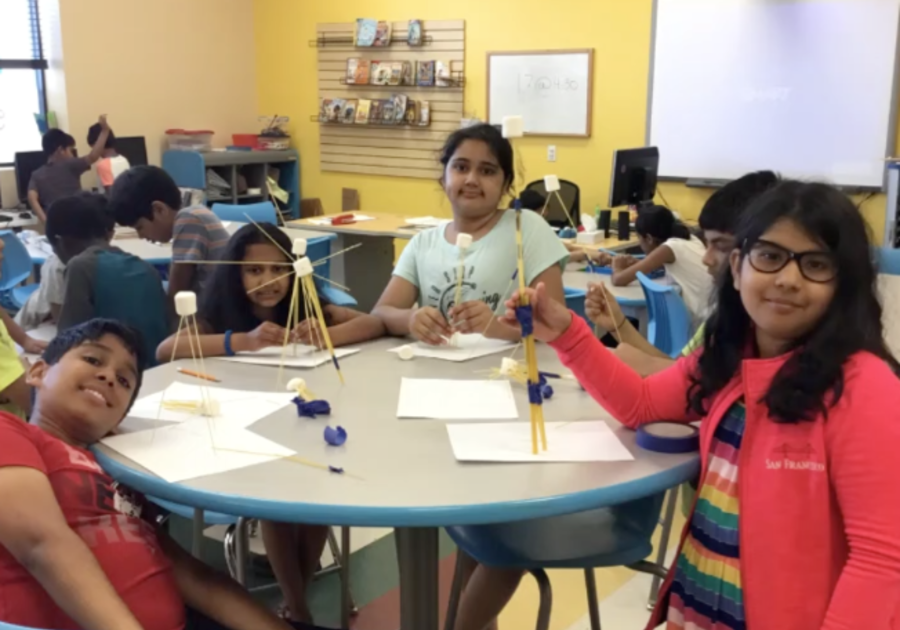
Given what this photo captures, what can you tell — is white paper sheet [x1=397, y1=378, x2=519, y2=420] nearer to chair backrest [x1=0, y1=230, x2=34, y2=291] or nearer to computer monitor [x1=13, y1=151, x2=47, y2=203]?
chair backrest [x1=0, y1=230, x2=34, y2=291]

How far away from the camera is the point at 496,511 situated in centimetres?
121

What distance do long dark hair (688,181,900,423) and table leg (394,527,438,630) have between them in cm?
65

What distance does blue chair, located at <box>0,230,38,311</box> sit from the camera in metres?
4.51

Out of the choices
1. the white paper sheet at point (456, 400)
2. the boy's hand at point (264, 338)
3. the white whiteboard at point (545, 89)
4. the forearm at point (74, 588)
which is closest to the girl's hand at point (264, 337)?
the boy's hand at point (264, 338)

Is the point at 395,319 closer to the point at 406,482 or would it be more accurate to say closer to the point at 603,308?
the point at 603,308

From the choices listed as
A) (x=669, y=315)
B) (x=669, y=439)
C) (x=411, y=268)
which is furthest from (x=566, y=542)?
(x=669, y=315)

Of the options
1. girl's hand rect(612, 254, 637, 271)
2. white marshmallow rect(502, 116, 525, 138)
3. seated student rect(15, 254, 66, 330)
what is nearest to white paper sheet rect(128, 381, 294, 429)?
white marshmallow rect(502, 116, 525, 138)

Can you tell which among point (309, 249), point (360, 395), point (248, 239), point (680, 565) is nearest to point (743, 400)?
point (680, 565)

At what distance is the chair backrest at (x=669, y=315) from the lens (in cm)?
301

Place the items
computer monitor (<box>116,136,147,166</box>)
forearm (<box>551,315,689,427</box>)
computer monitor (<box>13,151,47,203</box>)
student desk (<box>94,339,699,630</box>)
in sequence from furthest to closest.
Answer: computer monitor (<box>116,136,147,166</box>)
computer monitor (<box>13,151,47,203</box>)
forearm (<box>551,315,689,427</box>)
student desk (<box>94,339,699,630</box>)

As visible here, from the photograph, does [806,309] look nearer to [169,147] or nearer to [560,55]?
[560,55]

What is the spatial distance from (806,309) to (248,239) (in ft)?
4.66

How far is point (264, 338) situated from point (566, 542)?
81 centimetres

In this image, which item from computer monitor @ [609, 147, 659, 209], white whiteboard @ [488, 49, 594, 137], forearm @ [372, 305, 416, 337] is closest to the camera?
forearm @ [372, 305, 416, 337]
